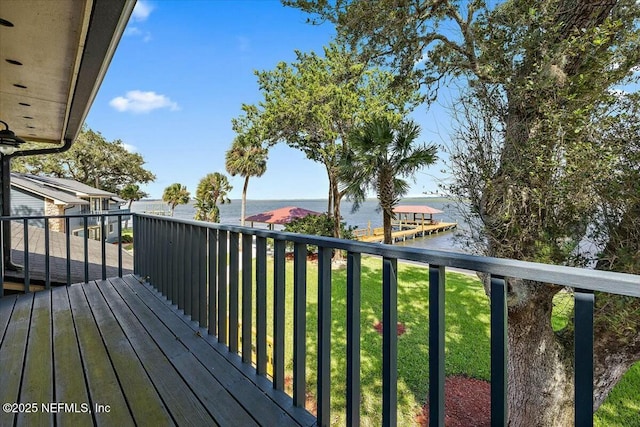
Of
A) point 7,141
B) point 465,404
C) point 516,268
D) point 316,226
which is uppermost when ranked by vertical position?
point 7,141

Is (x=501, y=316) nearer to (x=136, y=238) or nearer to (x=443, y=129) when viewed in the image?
(x=443, y=129)

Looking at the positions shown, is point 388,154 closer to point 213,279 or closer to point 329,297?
point 213,279

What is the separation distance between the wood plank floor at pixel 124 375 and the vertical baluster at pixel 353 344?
0.88 feet

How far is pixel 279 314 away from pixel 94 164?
3115 cm

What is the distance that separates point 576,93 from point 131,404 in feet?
13.3

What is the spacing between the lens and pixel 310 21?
5180mm

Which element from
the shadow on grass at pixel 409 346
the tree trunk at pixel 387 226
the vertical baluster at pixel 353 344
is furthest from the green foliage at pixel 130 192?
the vertical baluster at pixel 353 344

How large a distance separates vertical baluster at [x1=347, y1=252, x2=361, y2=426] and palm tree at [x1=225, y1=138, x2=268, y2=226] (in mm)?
16814

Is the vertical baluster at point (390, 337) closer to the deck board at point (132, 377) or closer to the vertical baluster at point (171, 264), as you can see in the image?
the deck board at point (132, 377)

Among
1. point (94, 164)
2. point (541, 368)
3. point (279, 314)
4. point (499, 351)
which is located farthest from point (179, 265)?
point (94, 164)

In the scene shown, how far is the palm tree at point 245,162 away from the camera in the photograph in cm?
1806

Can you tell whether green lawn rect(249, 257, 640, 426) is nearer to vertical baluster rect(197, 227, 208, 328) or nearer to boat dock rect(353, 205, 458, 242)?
vertical baluster rect(197, 227, 208, 328)

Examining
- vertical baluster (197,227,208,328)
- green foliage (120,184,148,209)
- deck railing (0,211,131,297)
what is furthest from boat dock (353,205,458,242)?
green foliage (120,184,148,209)

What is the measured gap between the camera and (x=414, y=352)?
18.1 ft
